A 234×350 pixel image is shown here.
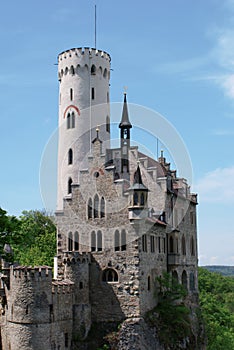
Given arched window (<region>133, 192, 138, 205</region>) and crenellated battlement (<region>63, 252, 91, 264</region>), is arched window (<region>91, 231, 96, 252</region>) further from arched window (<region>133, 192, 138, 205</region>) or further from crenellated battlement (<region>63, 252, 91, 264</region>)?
arched window (<region>133, 192, 138, 205</region>)

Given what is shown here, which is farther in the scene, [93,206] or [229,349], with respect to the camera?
[229,349]

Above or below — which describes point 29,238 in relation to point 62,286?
above

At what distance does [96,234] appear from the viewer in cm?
4919

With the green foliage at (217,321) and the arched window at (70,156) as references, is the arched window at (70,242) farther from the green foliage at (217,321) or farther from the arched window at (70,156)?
the green foliage at (217,321)

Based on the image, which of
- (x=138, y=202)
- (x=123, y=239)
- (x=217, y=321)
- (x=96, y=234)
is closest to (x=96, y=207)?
(x=96, y=234)

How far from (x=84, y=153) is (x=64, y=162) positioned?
2.66m

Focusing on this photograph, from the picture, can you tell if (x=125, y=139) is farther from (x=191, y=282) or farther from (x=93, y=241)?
(x=191, y=282)

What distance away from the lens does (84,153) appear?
56062 mm

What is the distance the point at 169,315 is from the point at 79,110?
24.1 m

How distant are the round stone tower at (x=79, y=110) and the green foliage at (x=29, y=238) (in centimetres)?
802

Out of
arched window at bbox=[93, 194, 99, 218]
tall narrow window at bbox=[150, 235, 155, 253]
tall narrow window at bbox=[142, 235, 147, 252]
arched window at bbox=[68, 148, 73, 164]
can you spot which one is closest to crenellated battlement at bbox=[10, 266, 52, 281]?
arched window at bbox=[93, 194, 99, 218]

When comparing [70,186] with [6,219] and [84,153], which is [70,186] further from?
[6,219]

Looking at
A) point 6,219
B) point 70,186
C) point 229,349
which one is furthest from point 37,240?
point 229,349

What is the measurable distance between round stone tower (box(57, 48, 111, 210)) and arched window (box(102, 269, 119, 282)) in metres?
11.4
